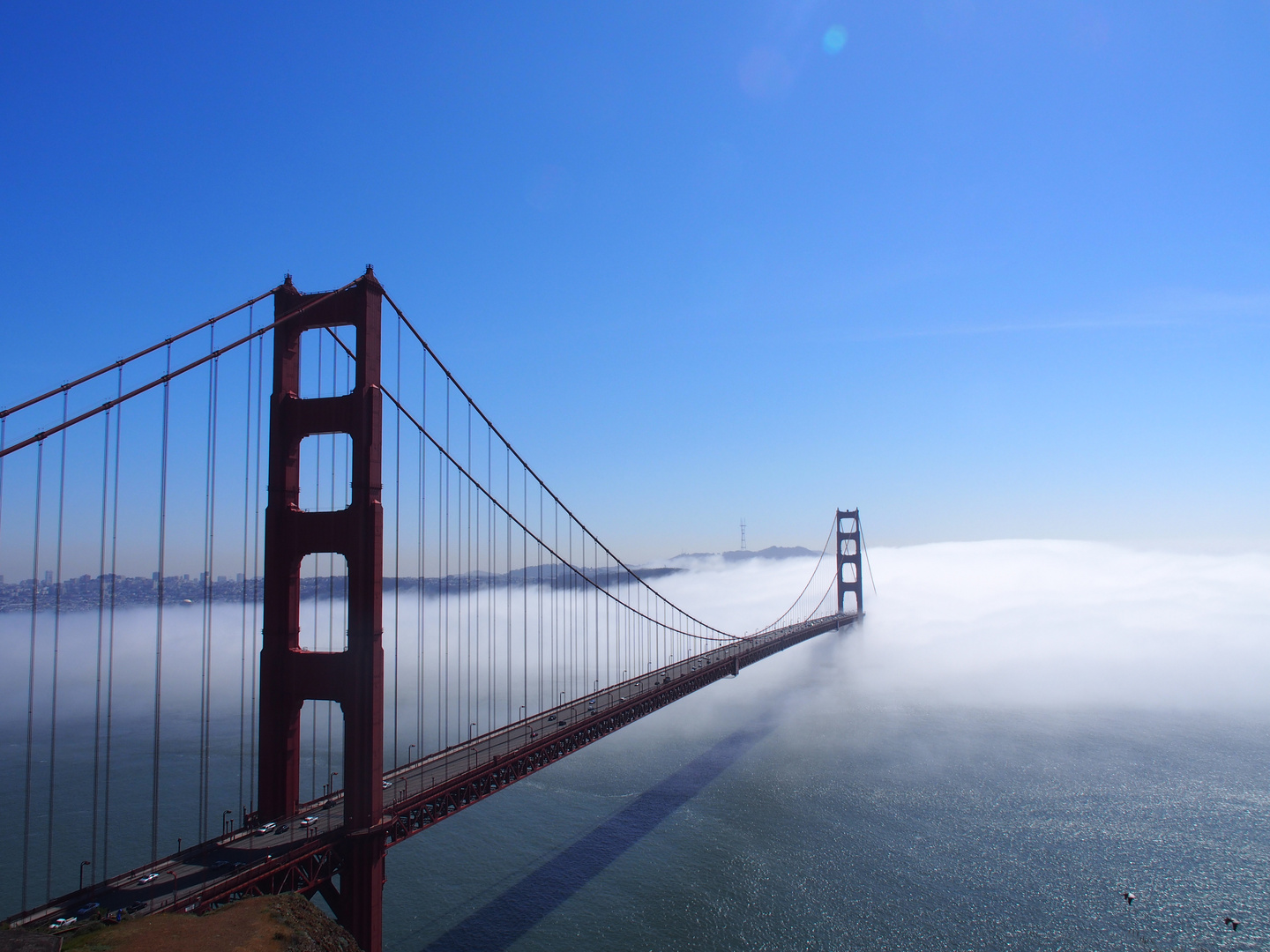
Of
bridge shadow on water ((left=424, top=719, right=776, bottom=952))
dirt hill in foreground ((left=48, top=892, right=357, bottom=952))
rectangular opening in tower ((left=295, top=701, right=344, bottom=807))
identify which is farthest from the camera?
rectangular opening in tower ((left=295, top=701, right=344, bottom=807))

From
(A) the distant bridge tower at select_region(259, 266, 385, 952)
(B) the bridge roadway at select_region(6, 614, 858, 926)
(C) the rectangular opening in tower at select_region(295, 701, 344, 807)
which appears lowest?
(C) the rectangular opening in tower at select_region(295, 701, 344, 807)

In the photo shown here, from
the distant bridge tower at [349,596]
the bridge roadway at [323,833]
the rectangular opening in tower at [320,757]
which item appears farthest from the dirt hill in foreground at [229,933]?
the rectangular opening in tower at [320,757]

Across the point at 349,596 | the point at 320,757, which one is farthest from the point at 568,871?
the point at 320,757

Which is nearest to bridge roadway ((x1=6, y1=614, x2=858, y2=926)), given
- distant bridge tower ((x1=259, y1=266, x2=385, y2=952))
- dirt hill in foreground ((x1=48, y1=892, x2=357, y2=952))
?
dirt hill in foreground ((x1=48, y1=892, x2=357, y2=952))

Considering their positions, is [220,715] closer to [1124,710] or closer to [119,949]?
[119,949]

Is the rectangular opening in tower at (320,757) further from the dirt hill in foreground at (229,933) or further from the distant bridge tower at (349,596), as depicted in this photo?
the dirt hill in foreground at (229,933)

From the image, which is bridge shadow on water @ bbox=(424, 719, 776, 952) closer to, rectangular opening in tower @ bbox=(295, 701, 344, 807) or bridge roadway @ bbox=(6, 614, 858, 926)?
bridge roadway @ bbox=(6, 614, 858, 926)

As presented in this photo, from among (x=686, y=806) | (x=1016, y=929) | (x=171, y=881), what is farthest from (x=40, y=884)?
(x=1016, y=929)
